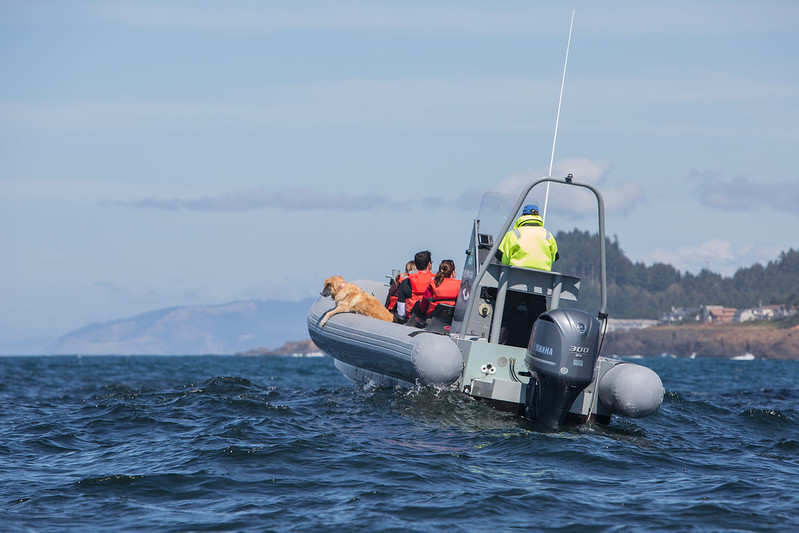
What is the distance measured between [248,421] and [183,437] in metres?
0.80

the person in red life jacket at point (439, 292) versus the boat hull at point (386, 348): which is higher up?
the person in red life jacket at point (439, 292)

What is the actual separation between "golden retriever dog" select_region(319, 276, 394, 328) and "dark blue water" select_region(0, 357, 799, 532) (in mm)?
1154

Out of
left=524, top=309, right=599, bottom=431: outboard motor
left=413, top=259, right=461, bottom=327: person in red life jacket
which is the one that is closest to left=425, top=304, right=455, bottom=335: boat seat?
left=413, top=259, right=461, bottom=327: person in red life jacket

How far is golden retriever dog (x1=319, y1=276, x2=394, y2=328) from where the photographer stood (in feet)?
36.7

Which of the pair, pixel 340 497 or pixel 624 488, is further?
pixel 624 488

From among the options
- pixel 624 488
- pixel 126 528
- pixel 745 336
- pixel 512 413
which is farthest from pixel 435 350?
pixel 745 336

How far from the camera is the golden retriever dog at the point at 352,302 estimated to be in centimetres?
1119

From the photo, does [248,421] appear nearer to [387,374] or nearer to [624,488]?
[387,374]

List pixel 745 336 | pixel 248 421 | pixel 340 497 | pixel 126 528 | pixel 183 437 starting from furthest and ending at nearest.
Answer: pixel 745 336
pixel 248 421
pixel 183 437
pixel 340 497
pixel 126 528

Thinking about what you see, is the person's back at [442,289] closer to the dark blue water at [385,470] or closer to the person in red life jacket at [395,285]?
the person in red life jacket at [395,285]

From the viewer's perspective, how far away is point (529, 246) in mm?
8852

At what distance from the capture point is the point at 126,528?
538cm

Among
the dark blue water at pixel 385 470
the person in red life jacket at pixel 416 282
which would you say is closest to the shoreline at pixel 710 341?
the person in red life jacket at pixel 416 282

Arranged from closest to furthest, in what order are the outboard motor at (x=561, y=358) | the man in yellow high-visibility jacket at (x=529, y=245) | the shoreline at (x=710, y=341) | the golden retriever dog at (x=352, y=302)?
the outboard motor at (x=561, y=358), the man in yellow high-visibility jacket at (x=529, y=245), the golden retriever dog at (x=352, y=302), the shoreline at (x=710, y=341)
